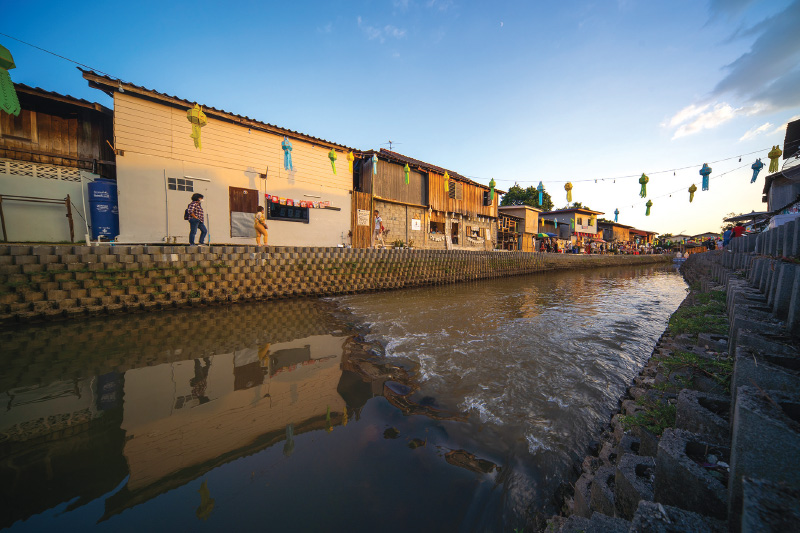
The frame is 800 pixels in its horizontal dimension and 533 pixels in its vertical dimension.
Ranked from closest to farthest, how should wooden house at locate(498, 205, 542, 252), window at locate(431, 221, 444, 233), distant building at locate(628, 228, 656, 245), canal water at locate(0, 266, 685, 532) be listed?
1. canal water at locate(0, 266, 685, 532)
2. window at locate(431, 221, 444, 233)
3. wooden house at locate(498, 205, 542, 252)
4. distant building at locate(628, 228, 656, 245)

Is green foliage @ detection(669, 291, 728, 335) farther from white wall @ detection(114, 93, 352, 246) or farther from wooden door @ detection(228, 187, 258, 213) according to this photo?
wooden door @ detection(228, 187, 258, 213)

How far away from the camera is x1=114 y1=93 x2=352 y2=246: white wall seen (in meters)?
10.1

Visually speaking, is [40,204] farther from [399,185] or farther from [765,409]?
[765,409]

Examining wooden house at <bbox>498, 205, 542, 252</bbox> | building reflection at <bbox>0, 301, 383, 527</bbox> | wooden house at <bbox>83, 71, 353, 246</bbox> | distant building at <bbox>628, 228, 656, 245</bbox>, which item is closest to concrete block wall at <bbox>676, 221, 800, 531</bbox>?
building reflection at <bbox>0, 301, 383, 527</bbox>

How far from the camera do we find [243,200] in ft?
40.7

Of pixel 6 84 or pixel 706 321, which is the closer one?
pixel 706 321

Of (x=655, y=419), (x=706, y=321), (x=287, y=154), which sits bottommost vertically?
(x=655, y=419)

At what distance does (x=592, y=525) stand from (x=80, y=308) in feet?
31.9

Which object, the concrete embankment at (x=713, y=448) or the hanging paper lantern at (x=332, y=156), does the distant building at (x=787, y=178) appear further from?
the hanging paper lantern at (x=332, y=156)

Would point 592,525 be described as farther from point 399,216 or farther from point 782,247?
point 399,216

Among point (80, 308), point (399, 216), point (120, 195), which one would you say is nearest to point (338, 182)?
point (399, 216)

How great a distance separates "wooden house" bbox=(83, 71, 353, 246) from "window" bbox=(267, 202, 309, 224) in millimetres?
47

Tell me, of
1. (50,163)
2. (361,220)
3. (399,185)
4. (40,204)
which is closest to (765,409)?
(361,220)

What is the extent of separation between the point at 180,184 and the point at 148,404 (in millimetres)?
10716
